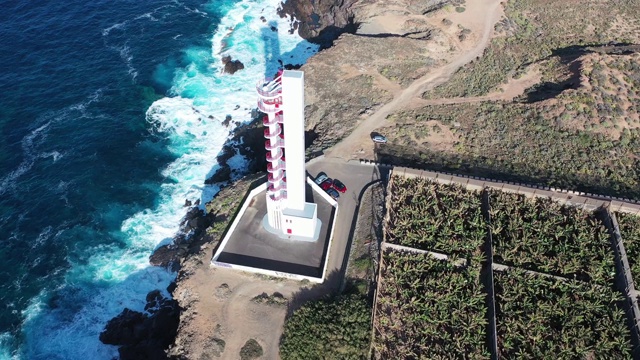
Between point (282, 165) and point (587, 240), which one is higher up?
point (282, 165)

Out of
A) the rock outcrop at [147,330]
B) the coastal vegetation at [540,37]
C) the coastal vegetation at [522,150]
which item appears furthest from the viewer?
the coastal vegetation at [540,37]

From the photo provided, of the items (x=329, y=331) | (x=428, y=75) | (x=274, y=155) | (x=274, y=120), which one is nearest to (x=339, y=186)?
(x=274, y=155)

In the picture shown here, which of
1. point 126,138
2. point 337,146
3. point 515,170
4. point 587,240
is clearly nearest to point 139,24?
point 126,138

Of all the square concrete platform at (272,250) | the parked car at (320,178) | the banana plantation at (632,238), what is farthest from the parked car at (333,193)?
the banana plantation at (632,238)

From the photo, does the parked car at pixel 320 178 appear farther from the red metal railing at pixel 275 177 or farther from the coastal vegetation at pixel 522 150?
the red metal railing at pixel 275 177

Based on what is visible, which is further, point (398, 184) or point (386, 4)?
point (386, 4)

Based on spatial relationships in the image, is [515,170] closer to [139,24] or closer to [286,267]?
[286,267]

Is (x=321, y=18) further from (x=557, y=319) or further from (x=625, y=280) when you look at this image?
(x=557, y=319)
